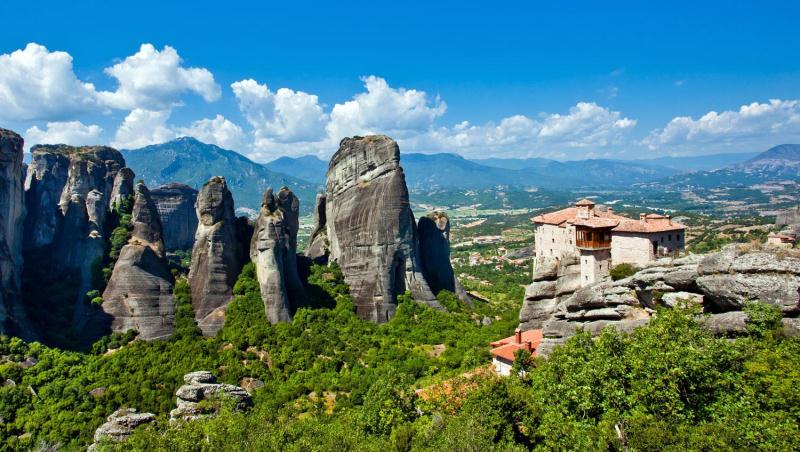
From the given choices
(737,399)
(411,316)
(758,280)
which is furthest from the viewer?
(411,316)

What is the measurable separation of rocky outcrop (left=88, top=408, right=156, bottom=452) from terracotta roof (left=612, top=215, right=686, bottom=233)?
29582 millimetres

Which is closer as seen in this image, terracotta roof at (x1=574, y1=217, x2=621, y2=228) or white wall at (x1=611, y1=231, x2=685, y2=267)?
white wall at (x1=611, y1=231, x2=685, y2=267)

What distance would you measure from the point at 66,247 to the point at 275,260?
19.5m

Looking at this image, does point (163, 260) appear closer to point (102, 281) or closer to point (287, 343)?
point (102, 281)

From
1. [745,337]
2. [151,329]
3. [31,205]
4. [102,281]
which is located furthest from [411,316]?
[31,205]

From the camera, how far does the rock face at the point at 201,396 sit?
96.7 ft

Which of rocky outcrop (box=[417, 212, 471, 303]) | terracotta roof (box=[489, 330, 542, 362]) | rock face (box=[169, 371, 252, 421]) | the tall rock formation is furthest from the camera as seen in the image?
rocky outcrop (box=[417, 212, 471, 303])

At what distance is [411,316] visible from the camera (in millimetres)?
48125

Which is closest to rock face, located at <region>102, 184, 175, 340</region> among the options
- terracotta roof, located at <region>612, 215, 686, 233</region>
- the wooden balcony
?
the wooden balcony

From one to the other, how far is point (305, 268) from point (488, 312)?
1928cm

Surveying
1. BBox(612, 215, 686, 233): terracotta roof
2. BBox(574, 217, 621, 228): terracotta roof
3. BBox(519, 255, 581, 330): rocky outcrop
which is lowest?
BBox(519, 255, 581, 330): rocky outcrop

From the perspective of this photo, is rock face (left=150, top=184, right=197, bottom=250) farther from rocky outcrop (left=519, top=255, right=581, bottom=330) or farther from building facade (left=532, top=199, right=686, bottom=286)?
building facade (left=532, top=199, right=686, bottom=286)

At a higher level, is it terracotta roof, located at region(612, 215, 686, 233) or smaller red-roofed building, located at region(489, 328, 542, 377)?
terracotta roof, located at region(612, 215, 686, 233)

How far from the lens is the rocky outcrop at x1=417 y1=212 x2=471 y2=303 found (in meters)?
55.8
